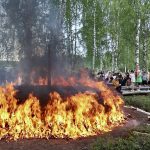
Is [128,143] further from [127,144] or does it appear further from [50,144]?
[50,144]

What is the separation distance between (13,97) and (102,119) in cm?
297

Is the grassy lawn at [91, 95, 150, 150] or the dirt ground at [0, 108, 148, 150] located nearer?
the grassy lawn at [91, 95, 150, 150]

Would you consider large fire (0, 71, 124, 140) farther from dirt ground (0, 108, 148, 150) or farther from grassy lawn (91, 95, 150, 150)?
grassy lawn (91, 95, 150, 150)

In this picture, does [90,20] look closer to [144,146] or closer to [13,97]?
[13,97]

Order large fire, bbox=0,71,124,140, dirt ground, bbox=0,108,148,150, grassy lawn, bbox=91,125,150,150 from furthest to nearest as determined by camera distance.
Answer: large fire, bbox=0,71,124,140 < dirt ground, bbox=0,108,148,150 < grassy lawn, bbox=91,125,150,150

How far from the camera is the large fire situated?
12.4 metres

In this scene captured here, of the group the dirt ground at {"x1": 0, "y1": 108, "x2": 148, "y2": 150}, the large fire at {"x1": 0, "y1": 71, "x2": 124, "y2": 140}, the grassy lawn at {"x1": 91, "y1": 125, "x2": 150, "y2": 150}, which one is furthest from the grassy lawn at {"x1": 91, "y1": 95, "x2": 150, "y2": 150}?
the large fire at {"x1": 0, "y1": 71, "x2": 124, "y2": 140}

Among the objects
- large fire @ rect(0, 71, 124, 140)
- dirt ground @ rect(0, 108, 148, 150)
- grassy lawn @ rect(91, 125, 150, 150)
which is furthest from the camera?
large fire @ rect(0, 71, 124, 140)

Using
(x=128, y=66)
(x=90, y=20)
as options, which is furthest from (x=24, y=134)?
(x=128, y=66)

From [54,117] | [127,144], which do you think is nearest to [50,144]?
[54,117]

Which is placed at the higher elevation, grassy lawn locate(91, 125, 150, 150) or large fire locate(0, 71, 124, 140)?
large fire locate(0, 71, 124, 140)

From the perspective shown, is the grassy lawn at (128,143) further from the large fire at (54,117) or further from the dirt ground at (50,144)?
the large fire at (54,117)

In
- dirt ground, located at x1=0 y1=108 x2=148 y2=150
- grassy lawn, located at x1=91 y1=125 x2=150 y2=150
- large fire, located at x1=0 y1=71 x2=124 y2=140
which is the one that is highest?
large fire, located at x1=0 y1=71 x2=124 y2=140

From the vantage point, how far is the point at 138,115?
1650 cm
